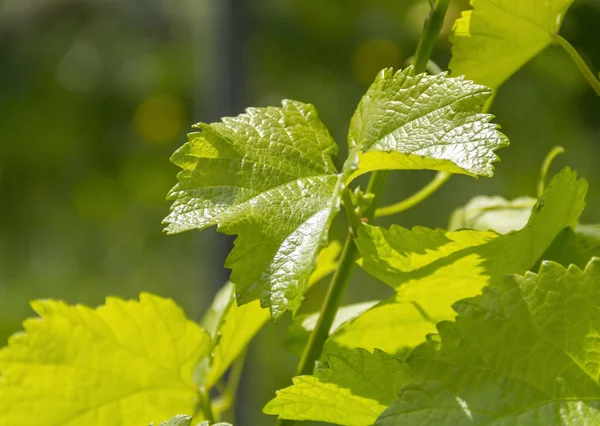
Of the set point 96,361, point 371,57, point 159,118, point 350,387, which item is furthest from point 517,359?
point 159,118

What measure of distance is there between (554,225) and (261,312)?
0.11m

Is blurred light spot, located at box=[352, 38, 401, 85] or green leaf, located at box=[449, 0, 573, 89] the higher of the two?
green leaf, located at box=[449, 0, 573, 89]

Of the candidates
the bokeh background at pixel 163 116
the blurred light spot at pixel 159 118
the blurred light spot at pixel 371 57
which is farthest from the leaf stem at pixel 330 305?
the blurred light spot at pixel 159 118

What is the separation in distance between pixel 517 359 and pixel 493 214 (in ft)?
0.58

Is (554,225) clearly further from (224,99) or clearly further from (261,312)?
(224,99)

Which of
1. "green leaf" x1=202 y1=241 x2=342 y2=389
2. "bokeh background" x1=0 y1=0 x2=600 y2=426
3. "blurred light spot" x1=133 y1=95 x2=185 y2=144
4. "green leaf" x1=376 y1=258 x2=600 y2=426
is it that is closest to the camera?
"green leaf" x1=376 y1=258 x2=600 y2=426

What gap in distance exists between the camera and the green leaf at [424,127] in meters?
0.18

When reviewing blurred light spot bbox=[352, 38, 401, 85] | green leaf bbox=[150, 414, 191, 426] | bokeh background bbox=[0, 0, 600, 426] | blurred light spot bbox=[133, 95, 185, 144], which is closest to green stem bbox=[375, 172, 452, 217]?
green leaf bbox=[150, 414, 191, 426]

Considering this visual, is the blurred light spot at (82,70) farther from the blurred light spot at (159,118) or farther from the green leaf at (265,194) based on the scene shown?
the green leaf at (265,194)

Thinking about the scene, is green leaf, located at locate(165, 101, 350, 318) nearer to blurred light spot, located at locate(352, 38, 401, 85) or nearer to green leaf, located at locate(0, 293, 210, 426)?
green leaf, located at locate(0, 293, 210, 426)

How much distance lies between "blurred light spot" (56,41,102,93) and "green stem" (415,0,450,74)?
172 cm

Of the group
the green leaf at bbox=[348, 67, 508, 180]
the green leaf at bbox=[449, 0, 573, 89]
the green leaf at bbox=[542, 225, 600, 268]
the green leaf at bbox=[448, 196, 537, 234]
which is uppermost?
the green leaf at bbox=[449, 0, 573, 89]

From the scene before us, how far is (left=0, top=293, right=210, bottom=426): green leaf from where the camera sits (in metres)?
0.26

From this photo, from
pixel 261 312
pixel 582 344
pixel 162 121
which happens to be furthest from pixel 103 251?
pixel 582 344
